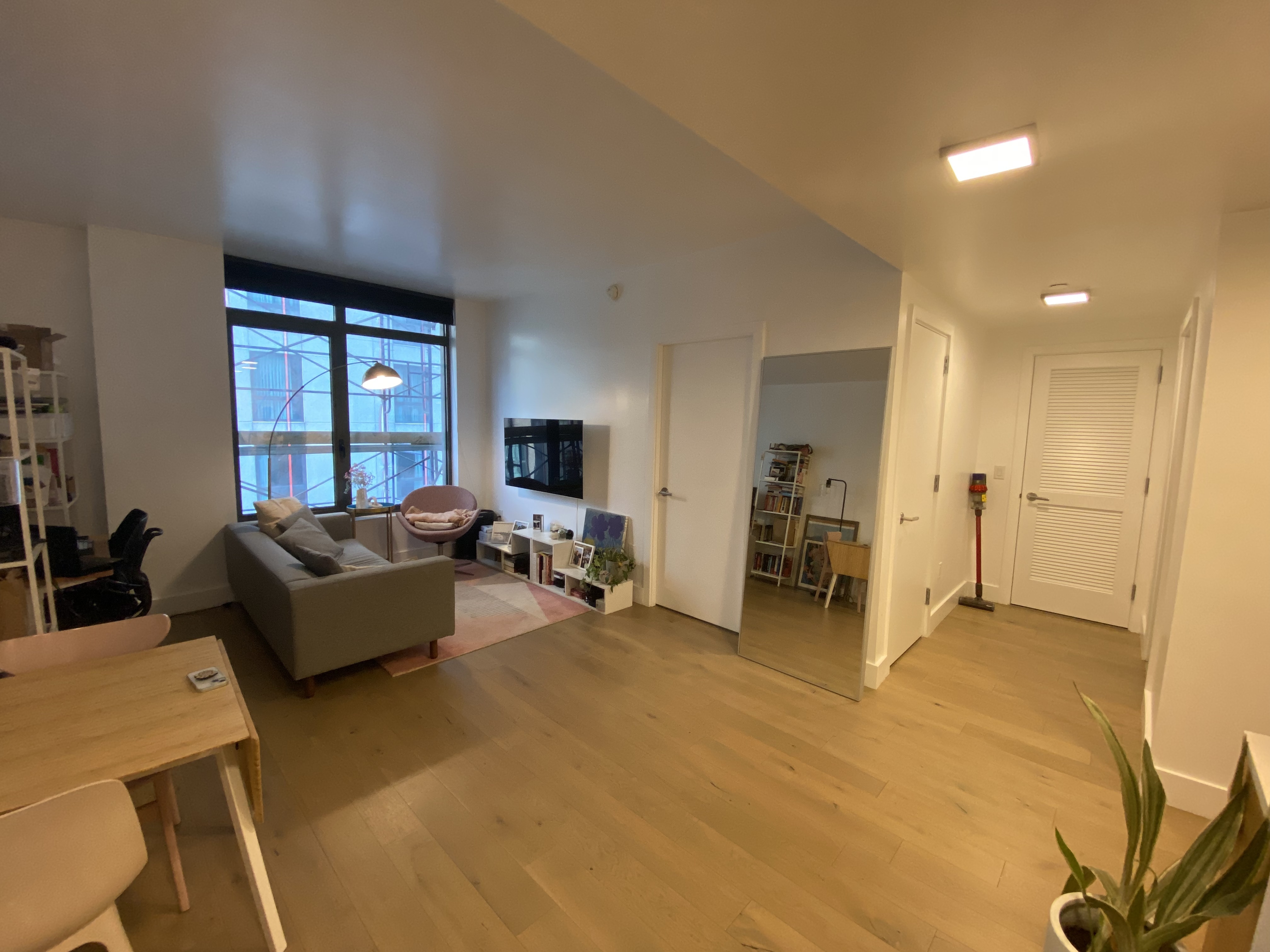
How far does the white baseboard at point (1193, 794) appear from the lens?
2.16 meters

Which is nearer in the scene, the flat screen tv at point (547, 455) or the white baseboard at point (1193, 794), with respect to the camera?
the white baseboard at point (1193, 794)

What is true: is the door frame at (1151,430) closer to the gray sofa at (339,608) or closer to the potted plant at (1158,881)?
the potted plant at (1158,881)

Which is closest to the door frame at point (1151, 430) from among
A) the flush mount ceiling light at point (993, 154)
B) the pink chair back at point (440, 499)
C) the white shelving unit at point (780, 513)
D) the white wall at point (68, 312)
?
the white shelving unit at point (780, 513)

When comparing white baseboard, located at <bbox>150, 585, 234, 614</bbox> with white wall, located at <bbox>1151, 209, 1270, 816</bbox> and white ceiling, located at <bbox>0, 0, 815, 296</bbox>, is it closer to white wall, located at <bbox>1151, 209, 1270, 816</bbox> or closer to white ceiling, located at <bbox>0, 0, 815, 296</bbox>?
white ceiling, located at <bbox>0, 0, 815, 296</bbox>

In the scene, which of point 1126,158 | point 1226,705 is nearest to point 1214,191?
point 1126,158

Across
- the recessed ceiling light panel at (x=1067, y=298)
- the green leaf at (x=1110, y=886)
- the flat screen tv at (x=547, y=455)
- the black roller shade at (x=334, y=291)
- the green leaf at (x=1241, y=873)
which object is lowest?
the green leaf at (x=1110, y=886)

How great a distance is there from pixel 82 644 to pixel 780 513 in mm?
3273

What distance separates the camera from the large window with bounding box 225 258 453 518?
438 centimetres

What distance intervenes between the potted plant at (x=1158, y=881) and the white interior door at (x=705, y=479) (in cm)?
255

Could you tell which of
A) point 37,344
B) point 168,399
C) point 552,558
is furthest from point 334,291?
point 552,558

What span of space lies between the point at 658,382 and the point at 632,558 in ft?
4.72

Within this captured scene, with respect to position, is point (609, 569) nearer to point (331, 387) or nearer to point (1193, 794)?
point (331, 387)

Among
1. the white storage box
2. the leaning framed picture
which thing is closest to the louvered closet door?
the leaning framed picture

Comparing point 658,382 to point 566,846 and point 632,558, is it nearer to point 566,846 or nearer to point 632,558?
point 632,558
